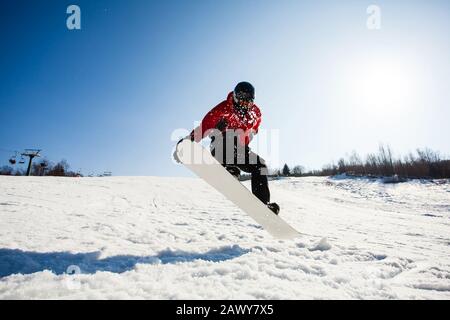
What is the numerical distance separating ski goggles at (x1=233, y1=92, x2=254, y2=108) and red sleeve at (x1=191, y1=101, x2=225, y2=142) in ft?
0.77

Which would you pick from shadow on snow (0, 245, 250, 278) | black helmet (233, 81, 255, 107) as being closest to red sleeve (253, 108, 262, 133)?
black helmet (233, 81, 255, 107)

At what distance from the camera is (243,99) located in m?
3.90

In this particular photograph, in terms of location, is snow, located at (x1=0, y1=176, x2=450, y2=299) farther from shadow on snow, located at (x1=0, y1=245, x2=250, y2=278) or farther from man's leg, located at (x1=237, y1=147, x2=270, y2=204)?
man's leg, located at (x1=237, y1=147, x2=270, y2=204)

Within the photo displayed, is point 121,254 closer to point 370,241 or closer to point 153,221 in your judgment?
point 153,221

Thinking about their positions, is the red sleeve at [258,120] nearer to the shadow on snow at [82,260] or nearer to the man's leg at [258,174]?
the man's leg at [258,174]

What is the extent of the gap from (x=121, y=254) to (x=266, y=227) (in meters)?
1.85

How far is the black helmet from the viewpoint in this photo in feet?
12.7

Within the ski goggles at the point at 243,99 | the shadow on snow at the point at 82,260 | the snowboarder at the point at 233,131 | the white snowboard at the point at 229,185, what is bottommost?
the shadow on snow at the point at 82,260

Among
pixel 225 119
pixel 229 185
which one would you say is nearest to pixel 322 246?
pixel 229 185

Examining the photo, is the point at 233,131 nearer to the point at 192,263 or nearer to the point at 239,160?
the point at 239,160

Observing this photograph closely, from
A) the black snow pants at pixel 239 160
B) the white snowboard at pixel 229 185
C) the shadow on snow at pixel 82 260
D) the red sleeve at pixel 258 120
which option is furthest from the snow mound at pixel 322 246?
the red sleeve at pixel 258 120

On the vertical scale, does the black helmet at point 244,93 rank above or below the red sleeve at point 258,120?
above

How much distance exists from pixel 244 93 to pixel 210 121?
25.5 inches

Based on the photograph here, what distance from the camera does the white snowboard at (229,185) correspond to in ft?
11.2
